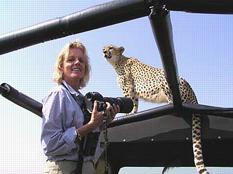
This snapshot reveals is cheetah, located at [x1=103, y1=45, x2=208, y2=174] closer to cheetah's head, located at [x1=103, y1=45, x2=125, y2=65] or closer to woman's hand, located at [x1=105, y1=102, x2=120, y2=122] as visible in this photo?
cheetah's head, located at [x1=103, y1=45, x2=125, y2=65]

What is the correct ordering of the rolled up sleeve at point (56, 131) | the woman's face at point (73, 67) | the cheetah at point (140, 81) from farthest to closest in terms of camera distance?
the cheetah at point (140, 81), the woman's face at point (73, 67), the rolled up sleeve at point (56, 131)

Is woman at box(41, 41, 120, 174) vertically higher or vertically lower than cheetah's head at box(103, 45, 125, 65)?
lower

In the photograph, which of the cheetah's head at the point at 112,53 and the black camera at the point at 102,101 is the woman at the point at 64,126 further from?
the cheetah's head at the point at 112,53

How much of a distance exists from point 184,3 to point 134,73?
492 cm

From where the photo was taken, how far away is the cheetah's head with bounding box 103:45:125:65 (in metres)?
6.79

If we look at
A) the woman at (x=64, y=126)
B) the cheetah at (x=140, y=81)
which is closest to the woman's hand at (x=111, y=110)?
the woman at (x=64, y=126)

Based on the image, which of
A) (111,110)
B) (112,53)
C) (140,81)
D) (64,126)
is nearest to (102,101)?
(111,110)

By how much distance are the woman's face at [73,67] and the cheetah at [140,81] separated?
3.59 m

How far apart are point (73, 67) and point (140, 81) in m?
4.75

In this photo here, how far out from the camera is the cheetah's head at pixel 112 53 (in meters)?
6.79

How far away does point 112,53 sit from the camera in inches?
273

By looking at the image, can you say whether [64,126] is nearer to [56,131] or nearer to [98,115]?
[56,131]

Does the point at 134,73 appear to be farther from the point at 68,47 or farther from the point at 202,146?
the point at 68,47

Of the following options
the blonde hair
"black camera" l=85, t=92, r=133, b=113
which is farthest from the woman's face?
"black camera" l=85, t=92, r=133, b=113
